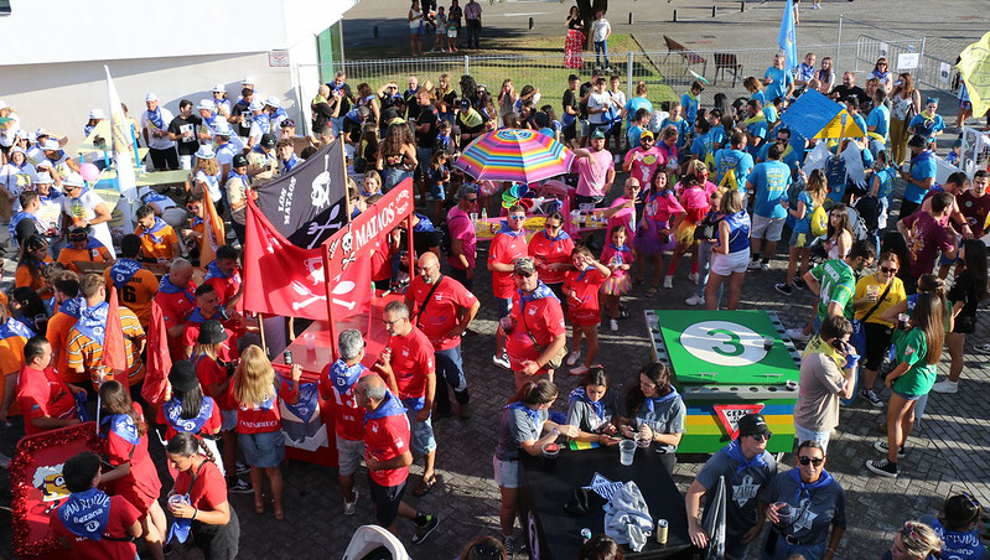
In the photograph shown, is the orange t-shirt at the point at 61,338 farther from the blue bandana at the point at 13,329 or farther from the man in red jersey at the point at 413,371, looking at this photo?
the man in red jersey at the point at 413,371

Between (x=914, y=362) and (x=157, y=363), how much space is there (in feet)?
21.3

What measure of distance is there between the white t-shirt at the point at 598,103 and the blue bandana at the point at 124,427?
1133 centimetres

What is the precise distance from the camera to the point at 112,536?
18.4 ft

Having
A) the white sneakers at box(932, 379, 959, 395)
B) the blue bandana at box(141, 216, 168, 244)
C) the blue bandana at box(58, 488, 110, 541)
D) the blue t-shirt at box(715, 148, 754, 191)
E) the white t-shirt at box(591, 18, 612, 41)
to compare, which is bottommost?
the white sneakers at box(932, 379, 959, 395)

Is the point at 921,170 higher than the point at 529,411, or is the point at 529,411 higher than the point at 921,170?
the point at 921,170

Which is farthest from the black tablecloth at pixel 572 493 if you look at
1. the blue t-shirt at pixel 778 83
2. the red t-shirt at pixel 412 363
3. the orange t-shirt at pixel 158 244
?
the blue t-shirt at pixel 778 83

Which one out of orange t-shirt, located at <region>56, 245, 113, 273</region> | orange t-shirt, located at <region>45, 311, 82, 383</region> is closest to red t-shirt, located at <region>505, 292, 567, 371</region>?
orange t-shirt, located at <region>45, 311, 82, 383</region>

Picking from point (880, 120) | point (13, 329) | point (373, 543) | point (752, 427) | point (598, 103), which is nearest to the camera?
point (373, 543)

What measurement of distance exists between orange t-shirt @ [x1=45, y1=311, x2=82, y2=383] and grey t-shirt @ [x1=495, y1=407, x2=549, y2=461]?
14.0 feet

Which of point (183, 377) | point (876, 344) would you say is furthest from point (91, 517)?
point (876, 344)

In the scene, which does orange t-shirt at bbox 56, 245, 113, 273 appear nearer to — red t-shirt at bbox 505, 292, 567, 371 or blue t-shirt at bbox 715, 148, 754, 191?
red t-shirt at bbox 505, 292, 567, 371

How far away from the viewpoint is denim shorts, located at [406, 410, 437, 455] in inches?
292

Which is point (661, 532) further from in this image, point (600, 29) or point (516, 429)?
point (600, 29)

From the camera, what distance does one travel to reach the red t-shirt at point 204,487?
18.7 feet
